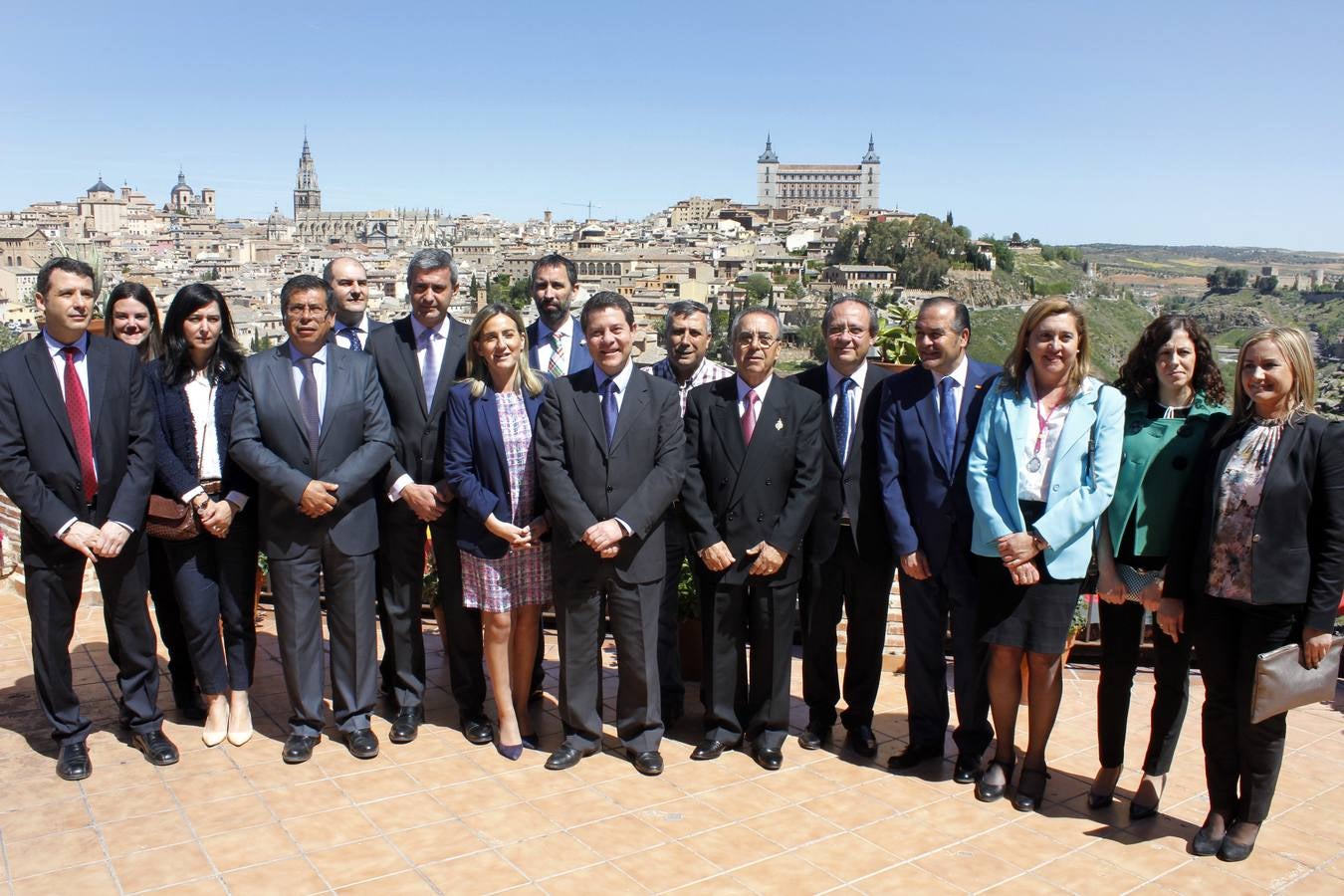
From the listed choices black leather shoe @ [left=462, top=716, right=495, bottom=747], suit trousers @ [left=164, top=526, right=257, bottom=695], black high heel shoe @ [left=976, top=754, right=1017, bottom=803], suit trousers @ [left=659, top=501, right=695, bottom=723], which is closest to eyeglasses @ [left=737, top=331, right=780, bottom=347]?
suit trousers @ [left=659, top=501, right=695, bottom=723]

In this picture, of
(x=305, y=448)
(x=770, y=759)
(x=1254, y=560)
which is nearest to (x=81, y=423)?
(x=305, y=448)

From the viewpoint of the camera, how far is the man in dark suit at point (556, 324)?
4.50 metres

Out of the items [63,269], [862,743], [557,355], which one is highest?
[63,269]

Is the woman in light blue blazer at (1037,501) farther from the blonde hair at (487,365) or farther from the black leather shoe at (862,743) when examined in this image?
the blonde hair at (487,365)

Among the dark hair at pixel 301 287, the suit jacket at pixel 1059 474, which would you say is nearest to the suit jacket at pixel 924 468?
the suit jacket at pixel 1059 474

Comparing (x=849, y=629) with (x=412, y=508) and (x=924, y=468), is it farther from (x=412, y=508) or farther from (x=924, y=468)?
(x=412, y=508)

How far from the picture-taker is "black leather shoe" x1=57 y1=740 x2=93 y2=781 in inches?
138

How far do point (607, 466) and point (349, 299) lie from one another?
1.55 metres

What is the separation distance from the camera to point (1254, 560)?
2982 mm

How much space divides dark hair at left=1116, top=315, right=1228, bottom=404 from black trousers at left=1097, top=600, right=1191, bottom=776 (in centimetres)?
72

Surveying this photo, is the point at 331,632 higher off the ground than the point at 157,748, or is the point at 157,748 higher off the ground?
the point at 331,632

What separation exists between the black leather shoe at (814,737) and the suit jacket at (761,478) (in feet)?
2.04

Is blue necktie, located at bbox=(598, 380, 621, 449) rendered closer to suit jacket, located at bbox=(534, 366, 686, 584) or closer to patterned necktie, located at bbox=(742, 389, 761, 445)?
suit jacket, located at bbox=(534, 366, 686, 584)

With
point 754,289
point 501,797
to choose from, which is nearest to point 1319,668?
point 501,797
